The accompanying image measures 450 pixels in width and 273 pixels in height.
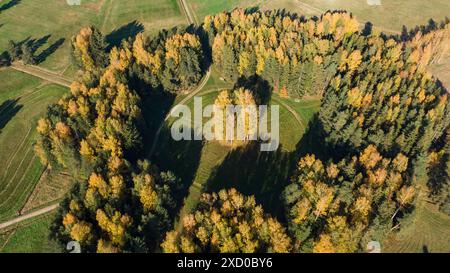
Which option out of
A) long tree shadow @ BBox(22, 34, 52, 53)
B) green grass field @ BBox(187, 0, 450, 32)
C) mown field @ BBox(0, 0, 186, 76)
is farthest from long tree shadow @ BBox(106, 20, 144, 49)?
green grass field @ BBox(187, 0, 450, 32)

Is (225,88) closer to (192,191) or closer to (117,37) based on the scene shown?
(192,191)

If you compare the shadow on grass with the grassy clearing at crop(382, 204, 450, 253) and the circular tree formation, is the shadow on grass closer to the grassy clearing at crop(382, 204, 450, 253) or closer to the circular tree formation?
the circular tree formation

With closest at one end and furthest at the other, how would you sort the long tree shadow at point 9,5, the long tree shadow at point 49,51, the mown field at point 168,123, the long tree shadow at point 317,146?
the mown field at point 168,123 < the long tree shadow at point 317,146 < the long tree shadow at point 49,51 < the long tree shadow at point 9,5

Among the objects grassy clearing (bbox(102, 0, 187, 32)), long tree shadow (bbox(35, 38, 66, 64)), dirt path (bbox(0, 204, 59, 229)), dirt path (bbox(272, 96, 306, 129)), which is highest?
grassy clearing (bbox(102, 0, 187, 32))

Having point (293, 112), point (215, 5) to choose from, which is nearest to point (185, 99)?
point (293, 112)

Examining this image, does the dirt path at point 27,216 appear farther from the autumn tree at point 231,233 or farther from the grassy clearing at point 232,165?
the autumn tree at point 231,233

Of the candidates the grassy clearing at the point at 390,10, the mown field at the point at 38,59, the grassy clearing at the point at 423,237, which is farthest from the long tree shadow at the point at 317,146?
the mown field at the point at 38,59
